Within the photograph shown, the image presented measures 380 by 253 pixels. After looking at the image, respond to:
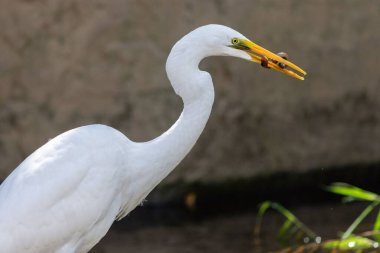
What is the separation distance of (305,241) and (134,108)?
48.4 inches

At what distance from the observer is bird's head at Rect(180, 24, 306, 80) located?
3.86 m

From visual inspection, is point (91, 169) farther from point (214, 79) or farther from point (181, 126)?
point (214, 79)

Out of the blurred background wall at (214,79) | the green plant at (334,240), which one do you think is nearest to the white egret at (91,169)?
the green plant at (334,240)

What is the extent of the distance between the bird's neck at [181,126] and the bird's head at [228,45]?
8 centimetres

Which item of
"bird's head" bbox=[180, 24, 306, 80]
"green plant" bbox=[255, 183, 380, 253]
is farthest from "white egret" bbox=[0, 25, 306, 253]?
"green plant" bbox=[255, 183, 380, 253]

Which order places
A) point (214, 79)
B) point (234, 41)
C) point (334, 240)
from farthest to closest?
point (214, 79) < point (334, 240) < point (234, 41)

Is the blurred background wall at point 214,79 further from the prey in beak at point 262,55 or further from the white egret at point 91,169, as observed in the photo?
the prey in beak at point 262,55

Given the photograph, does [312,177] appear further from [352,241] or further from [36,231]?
[36,231]

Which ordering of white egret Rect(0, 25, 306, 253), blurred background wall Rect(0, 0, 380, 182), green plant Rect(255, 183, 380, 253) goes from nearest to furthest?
1. white egret Rect(0, 25, 306, 253)
2. green plant Rect(255, 183, 380, 253)
3. blurred background wall Rect(0, 0, 380, 182)

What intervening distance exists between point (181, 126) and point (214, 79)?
6.93ft

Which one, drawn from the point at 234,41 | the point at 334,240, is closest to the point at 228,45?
the point at 234,41

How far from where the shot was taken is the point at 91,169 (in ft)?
12.8

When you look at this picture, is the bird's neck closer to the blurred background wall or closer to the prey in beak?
the prey in beak

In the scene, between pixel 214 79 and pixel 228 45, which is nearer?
pixel 228 45
